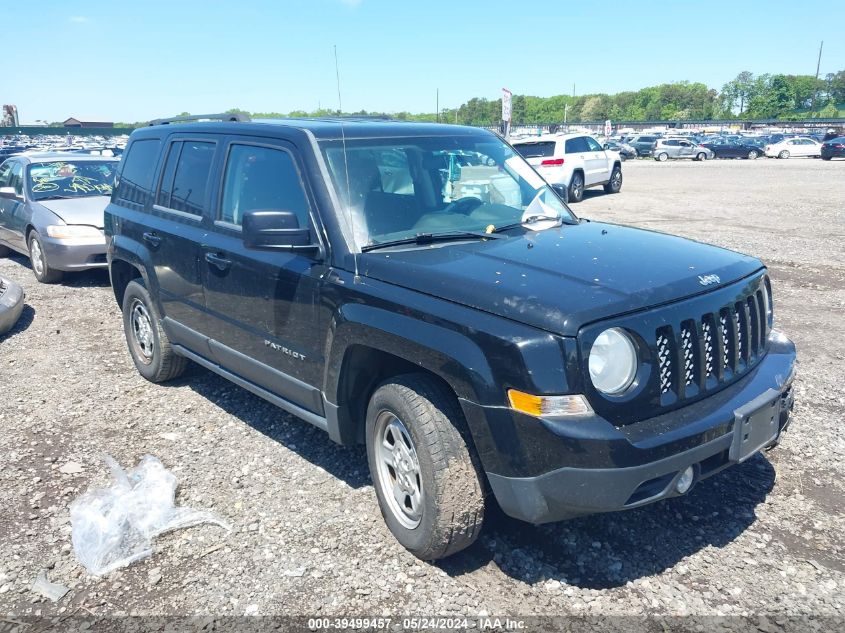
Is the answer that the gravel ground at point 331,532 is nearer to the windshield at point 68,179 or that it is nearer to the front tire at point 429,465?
the front tire at point 429,465

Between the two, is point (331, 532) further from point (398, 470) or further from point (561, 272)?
point (561, 272)

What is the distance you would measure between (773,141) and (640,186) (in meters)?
31.8

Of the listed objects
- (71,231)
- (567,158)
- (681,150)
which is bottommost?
(681,150)

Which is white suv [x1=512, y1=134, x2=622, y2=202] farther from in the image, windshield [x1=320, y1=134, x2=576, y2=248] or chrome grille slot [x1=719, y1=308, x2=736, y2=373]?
chrome grille slot [x1=719, y1=308, x2=736, y2=373]

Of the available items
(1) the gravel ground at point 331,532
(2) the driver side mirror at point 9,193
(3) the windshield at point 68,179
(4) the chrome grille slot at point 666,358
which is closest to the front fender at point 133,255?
(1) the gravel ground at point 331,532

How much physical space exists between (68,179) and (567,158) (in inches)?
505

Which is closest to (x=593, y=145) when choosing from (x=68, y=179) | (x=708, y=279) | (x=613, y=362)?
(x=68, y=179)

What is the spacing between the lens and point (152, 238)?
5.01 metres

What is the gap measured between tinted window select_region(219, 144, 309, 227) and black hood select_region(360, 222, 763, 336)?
69 centimetres

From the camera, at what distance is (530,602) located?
297 centimetres

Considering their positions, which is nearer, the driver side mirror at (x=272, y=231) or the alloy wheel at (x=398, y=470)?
the alloy wheel at (x=398, y=470)

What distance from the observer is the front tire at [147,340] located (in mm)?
5344

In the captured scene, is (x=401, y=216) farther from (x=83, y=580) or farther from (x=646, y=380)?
(x=83, y=580)

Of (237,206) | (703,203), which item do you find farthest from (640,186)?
(237,206)
